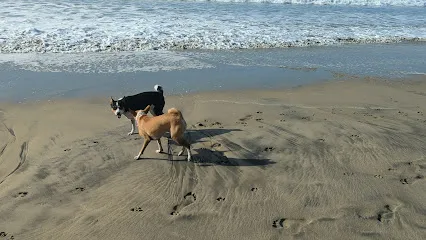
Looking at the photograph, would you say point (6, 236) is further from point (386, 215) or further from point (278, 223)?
point (386, 215)

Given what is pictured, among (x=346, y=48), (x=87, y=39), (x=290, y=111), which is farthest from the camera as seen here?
(x=346, y=48)

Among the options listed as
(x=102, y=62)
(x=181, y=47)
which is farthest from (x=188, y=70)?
(x=181, y=47)

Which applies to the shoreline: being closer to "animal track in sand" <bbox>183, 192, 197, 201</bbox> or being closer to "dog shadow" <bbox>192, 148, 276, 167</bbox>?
"dog shadow" <bbox>192, 148, 276, 167</bbox>

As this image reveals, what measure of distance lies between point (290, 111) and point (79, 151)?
4.11 meters

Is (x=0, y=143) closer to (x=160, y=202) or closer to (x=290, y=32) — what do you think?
(x=160, y=202)

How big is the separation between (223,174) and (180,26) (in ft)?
35.7

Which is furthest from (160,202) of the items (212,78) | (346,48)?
(346,48)

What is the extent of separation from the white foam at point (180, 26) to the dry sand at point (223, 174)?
17.6 ft

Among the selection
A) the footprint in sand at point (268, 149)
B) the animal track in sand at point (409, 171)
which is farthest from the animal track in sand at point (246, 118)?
the animal track in sand at point (409, 171)

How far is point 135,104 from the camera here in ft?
22.2

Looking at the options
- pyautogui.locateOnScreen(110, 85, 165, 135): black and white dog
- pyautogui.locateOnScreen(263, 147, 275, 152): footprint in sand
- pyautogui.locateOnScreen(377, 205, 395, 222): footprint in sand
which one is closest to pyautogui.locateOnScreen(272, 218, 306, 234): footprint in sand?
pyautogui.locateOnScreen(377, 205, 395, 222): footprint in sand

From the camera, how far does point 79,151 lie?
6.16 m

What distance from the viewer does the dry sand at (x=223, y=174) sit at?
443 centimetres

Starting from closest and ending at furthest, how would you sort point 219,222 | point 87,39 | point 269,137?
1. point 219,222
2. point 269,137
3. point 87,39
